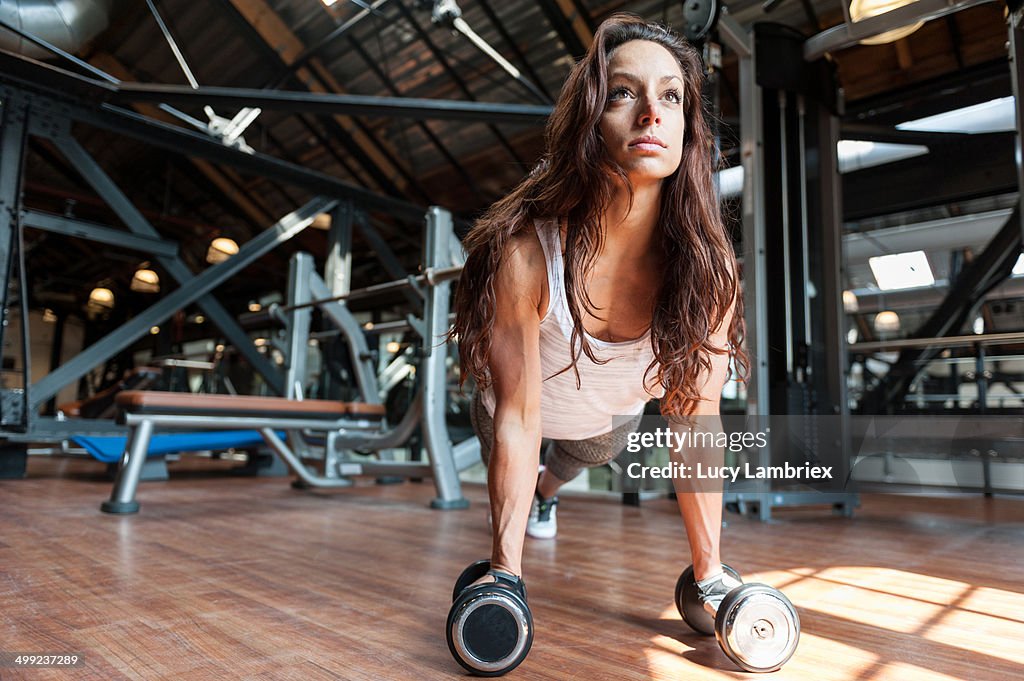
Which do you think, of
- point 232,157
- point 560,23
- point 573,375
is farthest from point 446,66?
point 573,375

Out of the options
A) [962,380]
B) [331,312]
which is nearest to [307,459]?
[331,312]

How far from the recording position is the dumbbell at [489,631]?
2.17 feet

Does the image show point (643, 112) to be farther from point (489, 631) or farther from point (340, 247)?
point (340, 247)

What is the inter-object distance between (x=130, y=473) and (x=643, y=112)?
6.07ft

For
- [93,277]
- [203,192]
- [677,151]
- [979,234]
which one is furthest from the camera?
[93,277]

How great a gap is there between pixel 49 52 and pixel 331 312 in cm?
182

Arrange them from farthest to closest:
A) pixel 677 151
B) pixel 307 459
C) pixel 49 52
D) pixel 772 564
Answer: pixel 307 459
pixel 772 564
pixel 49 52
pixel 677 151

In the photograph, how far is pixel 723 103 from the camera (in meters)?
4.26

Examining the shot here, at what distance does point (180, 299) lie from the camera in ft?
13.5

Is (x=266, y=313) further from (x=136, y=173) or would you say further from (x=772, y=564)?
(x=772, y=564)

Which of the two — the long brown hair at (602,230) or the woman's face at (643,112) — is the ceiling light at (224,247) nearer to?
the long brown hair at (602,230)

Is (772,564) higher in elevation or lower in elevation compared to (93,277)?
lower

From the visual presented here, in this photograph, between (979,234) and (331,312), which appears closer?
(331,312)

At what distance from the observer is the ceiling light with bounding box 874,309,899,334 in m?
3.65
